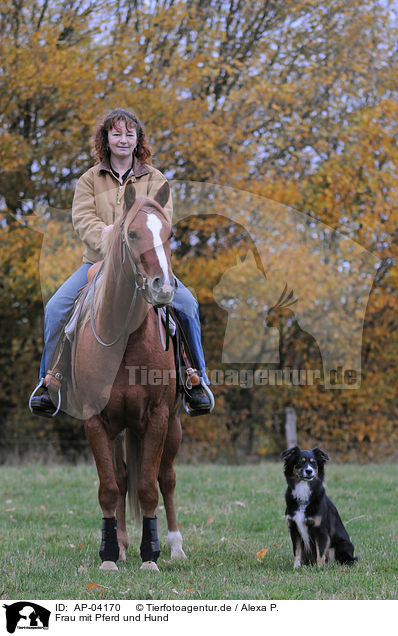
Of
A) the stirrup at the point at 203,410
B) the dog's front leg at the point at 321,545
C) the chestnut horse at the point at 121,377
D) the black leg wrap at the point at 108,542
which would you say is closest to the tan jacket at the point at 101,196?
the chestnut horse at the point at 121,377

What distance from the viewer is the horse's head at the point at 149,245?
411 centimetres

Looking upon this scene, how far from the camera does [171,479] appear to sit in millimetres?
5848

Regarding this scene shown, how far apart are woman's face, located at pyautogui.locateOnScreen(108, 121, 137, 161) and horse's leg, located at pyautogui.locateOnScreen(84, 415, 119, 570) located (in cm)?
204

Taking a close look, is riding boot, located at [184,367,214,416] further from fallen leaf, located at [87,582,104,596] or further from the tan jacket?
fallen leaf, located at [87,582,104,596]

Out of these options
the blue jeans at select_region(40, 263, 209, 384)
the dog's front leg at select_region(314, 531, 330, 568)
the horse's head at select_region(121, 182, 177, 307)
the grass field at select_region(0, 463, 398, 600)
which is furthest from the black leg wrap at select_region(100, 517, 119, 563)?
the horse's head at select_region(121, 182, 177, 307)

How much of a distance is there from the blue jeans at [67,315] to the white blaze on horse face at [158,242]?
121cm

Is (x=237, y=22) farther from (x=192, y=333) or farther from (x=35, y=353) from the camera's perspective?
(x=192, y=333)

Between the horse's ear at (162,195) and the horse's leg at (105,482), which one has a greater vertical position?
the horse's ear at (162,195)

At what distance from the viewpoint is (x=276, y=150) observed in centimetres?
1256

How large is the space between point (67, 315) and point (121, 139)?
1.43 meters

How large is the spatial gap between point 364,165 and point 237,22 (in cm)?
399

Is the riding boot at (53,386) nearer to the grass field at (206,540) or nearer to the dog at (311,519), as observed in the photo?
the grass field at (206,540)

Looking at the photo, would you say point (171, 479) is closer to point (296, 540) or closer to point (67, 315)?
point (296, 540)

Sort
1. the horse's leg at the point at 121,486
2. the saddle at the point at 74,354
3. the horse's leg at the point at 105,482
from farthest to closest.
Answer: the horse's leg at the point at 121,486
the saddle at the point at 74,354
the horse's leg at the point at 105,482
